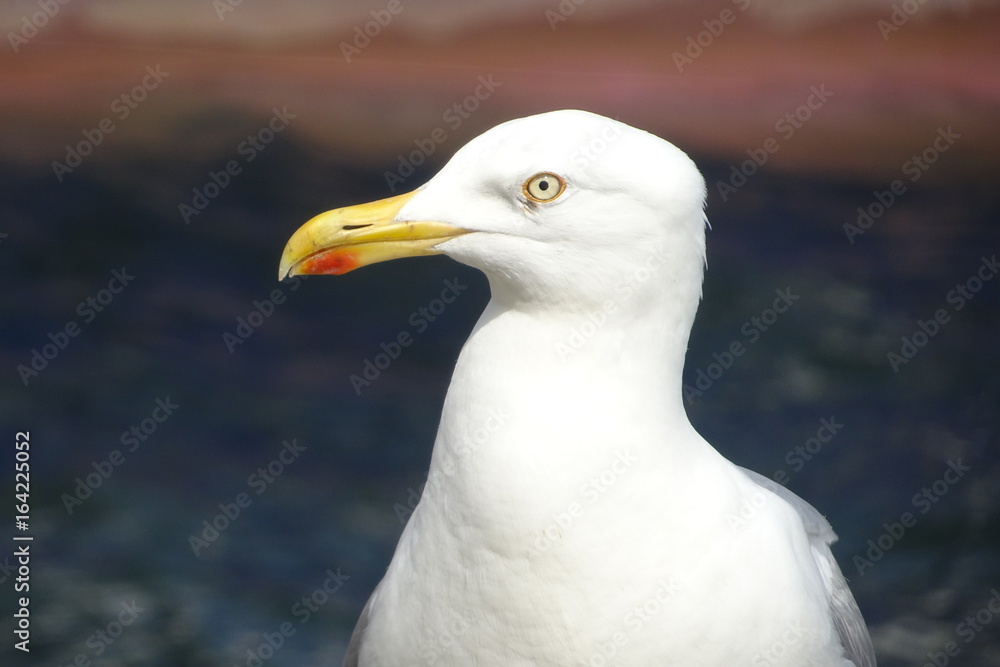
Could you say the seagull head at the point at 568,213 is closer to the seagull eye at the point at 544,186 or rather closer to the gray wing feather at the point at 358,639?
the seagull eye at the point at 544,186

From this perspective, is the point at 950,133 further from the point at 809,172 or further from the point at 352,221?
the point at 352,221

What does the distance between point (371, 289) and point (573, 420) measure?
3.45m

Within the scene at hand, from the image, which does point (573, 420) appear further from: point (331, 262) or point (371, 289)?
point (371, 289)

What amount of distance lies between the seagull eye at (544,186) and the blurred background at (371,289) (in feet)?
8.18

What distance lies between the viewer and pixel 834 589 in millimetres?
2404

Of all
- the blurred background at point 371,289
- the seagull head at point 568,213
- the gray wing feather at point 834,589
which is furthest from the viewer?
the blurred background at point 371,289

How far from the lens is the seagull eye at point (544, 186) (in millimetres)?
1854

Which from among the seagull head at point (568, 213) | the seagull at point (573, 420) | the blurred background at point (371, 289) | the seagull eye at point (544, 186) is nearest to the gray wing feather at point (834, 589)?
the seagull at point (573, 420)

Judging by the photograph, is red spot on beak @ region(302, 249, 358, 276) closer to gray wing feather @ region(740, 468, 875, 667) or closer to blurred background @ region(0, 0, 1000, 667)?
gray wing feather @ region(740, 468, 875, 667)

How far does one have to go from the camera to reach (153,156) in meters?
5.54

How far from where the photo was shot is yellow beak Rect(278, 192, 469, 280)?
1.92 metres

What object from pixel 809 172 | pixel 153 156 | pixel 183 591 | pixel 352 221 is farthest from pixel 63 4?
pixel 352 221

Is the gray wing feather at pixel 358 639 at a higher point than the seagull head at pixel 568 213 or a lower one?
lower

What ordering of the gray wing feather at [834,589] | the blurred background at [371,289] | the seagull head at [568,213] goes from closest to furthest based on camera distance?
the seagull head at [568,213]
the gray wing feather at [834,589]
the blurred background at [371,289]
